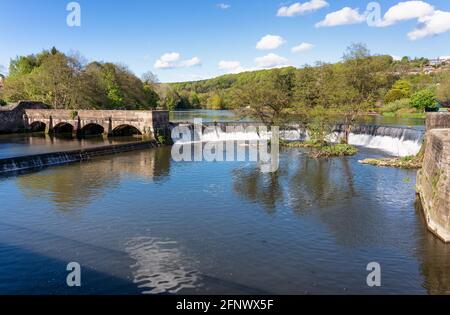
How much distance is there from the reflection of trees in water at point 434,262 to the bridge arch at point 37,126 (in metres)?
49.8

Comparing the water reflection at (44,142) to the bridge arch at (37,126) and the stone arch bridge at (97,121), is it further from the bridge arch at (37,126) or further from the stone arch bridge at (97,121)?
the bridge arch at (37,126)

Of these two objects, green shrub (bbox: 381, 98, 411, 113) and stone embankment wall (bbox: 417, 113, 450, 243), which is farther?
green shrub (bbox: 381, 98, 411, 113)

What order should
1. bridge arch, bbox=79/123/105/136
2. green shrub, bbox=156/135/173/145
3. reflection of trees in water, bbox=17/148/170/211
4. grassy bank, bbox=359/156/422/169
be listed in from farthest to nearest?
bridge arch, bbox=79/123/105/136, green shrub, bbox=156/135/173/145, grassy bank, bbox=359/156/422/169, reflection of trees in water, bbox=17/148/170/211

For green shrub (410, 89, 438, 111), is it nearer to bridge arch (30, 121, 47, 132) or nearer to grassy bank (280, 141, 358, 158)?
grassy bank (280, 141, 358, 158)

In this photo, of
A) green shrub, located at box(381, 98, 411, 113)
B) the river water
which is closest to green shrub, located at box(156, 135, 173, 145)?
the river water

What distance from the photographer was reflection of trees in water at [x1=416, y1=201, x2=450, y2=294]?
11.6 meters

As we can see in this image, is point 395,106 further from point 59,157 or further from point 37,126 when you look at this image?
point 59,157

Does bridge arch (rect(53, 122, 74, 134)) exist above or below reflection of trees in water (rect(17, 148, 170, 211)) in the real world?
above

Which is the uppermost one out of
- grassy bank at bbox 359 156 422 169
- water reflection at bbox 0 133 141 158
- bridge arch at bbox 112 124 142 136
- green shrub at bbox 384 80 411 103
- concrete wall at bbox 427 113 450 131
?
green shrub at bbox 384 80 411 103

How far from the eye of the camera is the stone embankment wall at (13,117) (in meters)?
49.9

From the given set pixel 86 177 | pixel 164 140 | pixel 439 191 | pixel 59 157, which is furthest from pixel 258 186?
pixel 164 140

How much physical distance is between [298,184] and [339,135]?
23.7 m

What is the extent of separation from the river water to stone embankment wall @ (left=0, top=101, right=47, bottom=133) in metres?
28.3

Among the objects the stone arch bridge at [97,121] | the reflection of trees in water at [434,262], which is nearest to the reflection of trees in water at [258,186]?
the reflection of trees in water at [434,262]
